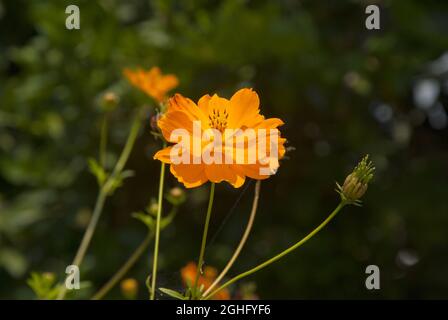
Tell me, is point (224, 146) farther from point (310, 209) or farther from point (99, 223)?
point (99, 223)

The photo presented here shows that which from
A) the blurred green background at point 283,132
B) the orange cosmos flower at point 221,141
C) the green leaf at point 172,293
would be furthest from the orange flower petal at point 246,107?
the blurred green background at point 283,132

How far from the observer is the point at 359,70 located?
1.24 metres

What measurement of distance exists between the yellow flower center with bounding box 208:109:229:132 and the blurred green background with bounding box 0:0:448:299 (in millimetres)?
703

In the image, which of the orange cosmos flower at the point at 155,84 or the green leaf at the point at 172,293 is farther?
the orange cosmos flower at the point at 155,84

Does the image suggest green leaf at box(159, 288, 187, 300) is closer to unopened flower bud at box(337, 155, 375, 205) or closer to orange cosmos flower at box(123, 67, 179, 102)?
unopened flower bud at box(337, 155, 375, 205)

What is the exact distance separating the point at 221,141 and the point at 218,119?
0.02 meters

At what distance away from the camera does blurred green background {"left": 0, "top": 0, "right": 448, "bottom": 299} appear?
1265 mm

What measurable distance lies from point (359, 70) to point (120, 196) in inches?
22.4

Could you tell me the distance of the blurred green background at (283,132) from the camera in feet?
4.15

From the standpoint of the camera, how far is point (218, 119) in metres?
0.53

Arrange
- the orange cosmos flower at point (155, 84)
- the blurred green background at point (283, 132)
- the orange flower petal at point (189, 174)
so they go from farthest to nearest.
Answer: the blurred green background at point (283, 132) < the orange cosmos flower at point (155, 84) < the orange flower petal at point (189, 174)

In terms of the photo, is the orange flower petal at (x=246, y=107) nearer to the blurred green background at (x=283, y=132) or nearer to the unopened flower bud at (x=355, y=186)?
the unopened flower bud at (x=355, y=186)
